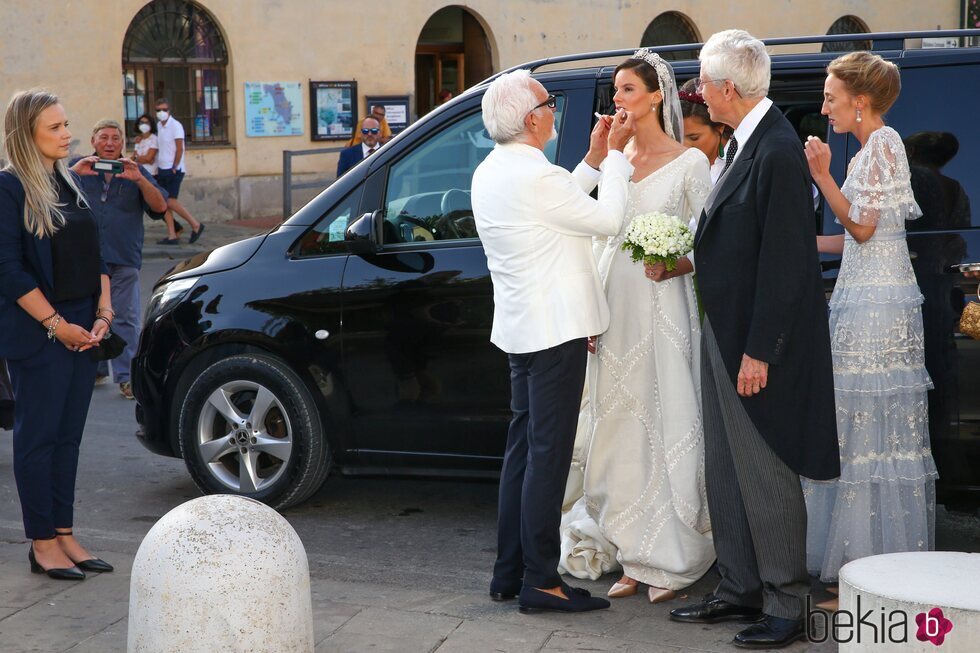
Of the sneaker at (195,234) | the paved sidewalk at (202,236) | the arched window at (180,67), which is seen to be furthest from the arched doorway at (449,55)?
the sneaker at (195,234)

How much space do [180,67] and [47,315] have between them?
50.8ft

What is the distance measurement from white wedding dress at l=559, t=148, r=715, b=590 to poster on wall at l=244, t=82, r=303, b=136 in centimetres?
1611

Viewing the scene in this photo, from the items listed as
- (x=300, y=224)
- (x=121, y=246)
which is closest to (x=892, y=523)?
(x=300, y=224)

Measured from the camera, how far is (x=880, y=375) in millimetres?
4578

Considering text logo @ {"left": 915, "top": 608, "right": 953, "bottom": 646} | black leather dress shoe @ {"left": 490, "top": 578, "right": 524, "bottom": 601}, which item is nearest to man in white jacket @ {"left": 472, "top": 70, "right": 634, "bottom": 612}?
black leather dress shoe @ {"left": 490, "top": 578, "right": 524, "bottom": 601}

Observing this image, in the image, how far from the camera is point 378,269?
5.63 m

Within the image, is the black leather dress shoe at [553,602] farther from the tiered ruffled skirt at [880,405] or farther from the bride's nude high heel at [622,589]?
the tiered ruffled skirt at [880,405]

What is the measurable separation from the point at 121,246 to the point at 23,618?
176 inches

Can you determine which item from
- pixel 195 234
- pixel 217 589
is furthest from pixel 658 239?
pixel 195 234

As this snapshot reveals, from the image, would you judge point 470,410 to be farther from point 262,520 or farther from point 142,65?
point 142,65

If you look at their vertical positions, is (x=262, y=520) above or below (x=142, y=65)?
below

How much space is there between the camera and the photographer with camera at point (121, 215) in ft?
28.1

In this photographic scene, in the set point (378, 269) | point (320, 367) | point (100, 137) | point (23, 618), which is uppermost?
point (100, 137)

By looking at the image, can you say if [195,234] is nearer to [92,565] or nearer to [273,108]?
[273,108]
